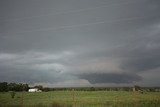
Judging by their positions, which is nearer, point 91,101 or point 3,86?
point 91,101

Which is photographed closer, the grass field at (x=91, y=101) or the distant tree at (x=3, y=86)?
the grass field at (x=91, y=101)

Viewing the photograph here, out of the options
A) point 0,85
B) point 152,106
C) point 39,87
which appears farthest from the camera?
point 39,87

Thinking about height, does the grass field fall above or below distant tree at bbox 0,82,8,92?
below

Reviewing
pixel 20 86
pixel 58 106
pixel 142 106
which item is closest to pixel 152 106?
pixel 142 106

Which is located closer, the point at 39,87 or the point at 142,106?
the point at 142,106

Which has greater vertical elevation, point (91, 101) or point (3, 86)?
point (3, 86)

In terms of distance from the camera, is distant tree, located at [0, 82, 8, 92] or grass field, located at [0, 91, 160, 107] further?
distant tree, located at [0, 82, 8, 92]

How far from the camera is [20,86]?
109m

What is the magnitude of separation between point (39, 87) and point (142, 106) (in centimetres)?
9856

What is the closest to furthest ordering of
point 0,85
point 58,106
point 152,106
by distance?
point 58,106
point 152,106
point 0,85

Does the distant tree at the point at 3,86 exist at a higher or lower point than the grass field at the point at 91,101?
higher

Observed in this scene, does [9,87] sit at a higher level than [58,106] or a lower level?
higher

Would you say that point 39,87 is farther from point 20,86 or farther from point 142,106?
point 142,106

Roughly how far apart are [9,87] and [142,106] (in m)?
91.0
